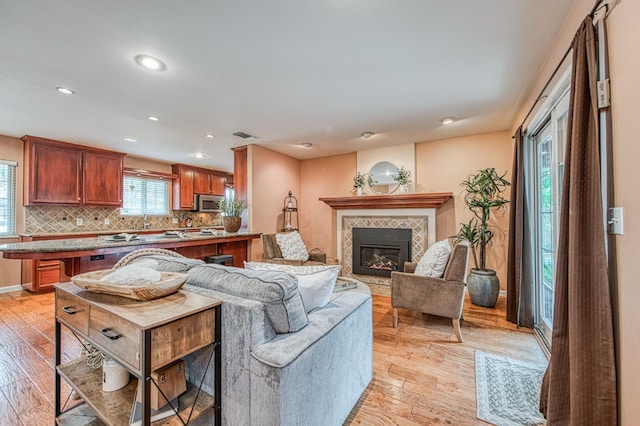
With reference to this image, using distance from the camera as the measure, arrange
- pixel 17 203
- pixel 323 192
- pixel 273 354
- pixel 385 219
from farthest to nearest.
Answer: pixel 323 192 → pixel 385 219 → pixel 17 203 → pixel 273 354

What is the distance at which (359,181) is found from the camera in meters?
4.86

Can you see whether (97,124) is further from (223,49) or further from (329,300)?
(329,300)

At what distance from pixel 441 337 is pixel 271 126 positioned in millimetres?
3226

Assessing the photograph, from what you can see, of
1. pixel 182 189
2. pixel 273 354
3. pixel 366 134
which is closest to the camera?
pixel 273 354

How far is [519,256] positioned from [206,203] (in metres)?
6.22

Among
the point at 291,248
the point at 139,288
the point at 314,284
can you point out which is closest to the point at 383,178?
the point at 291,248

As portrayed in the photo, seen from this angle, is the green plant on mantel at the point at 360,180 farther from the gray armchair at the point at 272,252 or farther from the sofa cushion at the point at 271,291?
the sofa cushion at the point at 271,291

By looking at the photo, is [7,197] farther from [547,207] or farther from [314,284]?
[547,207]

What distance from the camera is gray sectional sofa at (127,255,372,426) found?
114 centimetres

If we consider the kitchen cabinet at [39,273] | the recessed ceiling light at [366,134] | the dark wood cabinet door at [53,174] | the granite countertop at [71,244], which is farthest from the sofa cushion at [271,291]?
the dark wood cabinet door at [53,174]

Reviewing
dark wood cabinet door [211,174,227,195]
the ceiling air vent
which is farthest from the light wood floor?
dark wood cabinet door [211,174,227,195]

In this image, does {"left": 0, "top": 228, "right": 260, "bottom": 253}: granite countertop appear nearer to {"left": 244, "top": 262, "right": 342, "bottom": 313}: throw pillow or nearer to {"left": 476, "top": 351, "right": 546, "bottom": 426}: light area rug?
{"left": 244, "top": 262, "right": 342, "bottom": 313}: throw pillow

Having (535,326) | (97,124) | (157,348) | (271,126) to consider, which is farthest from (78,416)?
(535,326)

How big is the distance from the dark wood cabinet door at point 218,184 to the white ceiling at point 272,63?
3.19 m
